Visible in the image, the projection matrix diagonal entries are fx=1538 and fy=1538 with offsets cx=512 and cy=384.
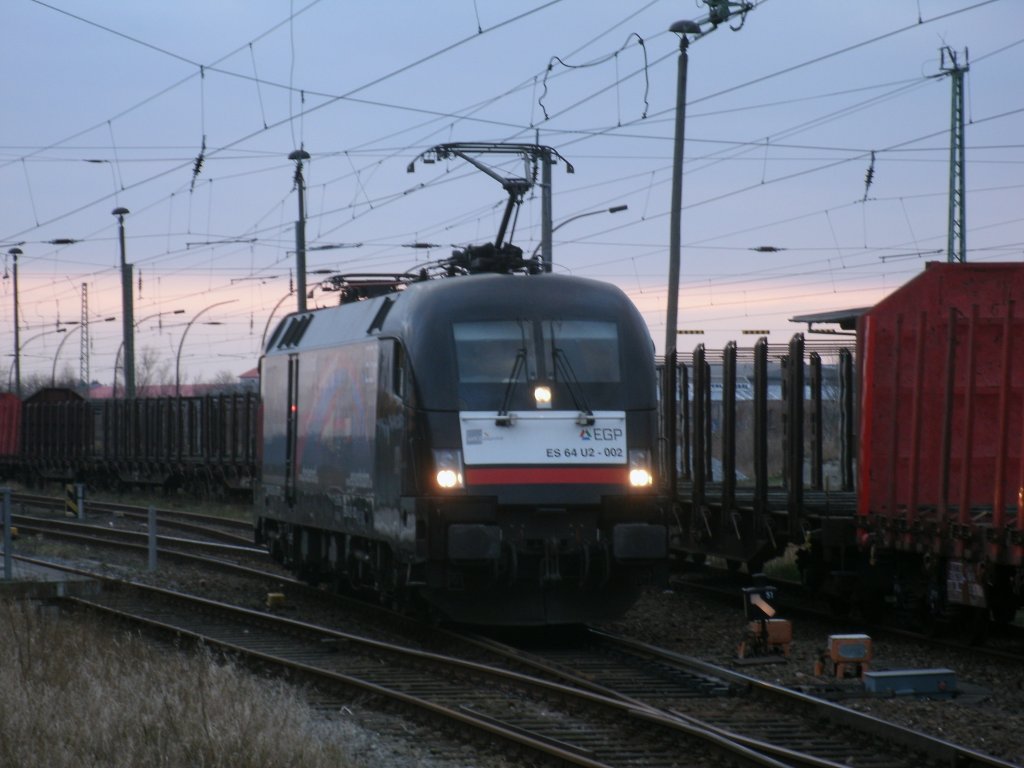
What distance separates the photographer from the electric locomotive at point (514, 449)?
45.2ft

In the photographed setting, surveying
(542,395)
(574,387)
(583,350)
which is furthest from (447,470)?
(583,350)

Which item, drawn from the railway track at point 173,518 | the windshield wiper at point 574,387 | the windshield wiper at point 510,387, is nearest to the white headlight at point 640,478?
the windshield wiper at point 574,387

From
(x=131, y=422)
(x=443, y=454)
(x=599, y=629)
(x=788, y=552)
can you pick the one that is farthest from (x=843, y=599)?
(x=131, y=422)

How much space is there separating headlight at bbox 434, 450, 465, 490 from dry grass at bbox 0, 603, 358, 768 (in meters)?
2.73

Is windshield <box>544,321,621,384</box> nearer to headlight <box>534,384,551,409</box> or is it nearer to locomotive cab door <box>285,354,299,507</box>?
headlight <box>534,384,551,409</box>

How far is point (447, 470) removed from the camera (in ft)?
45.1

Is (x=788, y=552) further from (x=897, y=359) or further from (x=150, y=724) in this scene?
(x=150, y=724)

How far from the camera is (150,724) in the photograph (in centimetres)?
867

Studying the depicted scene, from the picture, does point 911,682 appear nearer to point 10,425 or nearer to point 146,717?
point 146,717

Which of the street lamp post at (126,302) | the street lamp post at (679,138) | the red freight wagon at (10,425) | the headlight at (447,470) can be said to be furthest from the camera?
the red freight wagon at (10,425)

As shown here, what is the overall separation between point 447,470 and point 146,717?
210 inches

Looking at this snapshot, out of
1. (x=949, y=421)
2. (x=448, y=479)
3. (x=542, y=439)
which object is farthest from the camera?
(x=542, y=439)

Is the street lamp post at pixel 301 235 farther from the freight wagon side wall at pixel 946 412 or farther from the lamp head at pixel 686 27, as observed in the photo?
the freight wagon side wall at pixel 946 412

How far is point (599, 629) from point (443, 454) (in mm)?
2998
